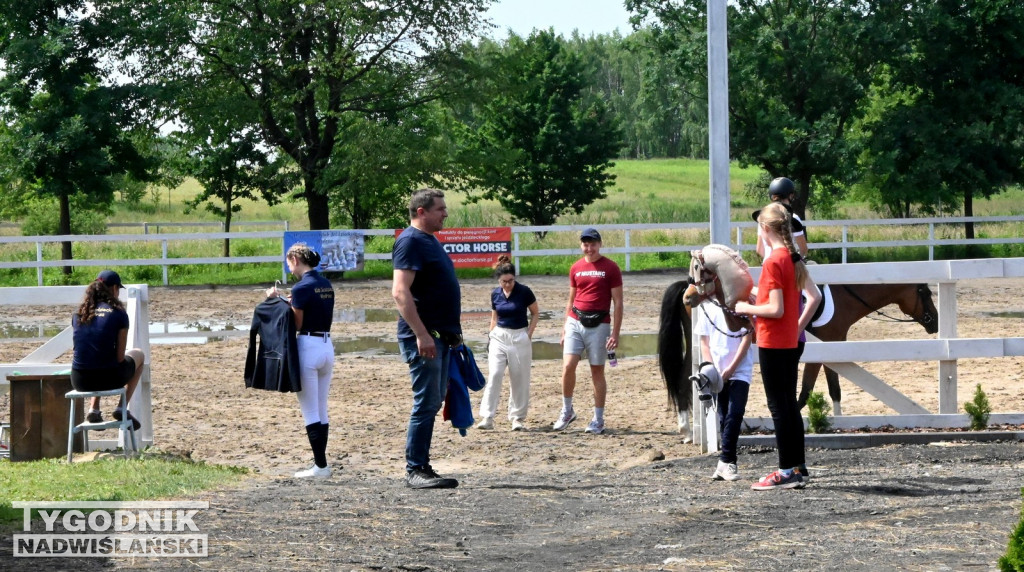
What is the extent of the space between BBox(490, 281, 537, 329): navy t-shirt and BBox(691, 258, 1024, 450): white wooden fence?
230 cm

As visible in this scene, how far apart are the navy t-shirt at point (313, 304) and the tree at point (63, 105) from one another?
21.5 meters

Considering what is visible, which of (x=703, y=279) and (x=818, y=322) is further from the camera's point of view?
(x=818, y=322)

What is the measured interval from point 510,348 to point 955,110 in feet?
87.4

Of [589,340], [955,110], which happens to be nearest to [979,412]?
[589,340]

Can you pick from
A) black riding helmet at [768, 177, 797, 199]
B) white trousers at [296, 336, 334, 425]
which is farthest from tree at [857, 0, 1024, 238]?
white trousers at [296, 336, 334, 425]

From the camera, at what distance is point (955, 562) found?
4.85m

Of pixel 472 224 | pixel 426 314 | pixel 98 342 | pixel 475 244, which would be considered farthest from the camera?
pixel 472 224

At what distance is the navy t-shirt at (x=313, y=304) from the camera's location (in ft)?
25.6

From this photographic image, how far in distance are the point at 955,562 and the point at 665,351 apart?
4.20 meters

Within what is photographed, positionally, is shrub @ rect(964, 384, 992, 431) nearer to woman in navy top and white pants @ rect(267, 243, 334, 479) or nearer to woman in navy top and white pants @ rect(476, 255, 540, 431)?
woman in navy top and white pants @ rect(476, 255, 540, 431)

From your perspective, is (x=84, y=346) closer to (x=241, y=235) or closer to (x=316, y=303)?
(x=316, y=303)

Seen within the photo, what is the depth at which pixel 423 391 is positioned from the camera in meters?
7.15

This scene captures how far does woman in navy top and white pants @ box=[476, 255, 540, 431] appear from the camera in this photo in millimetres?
10312

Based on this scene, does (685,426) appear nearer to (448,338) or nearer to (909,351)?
(909,351)
